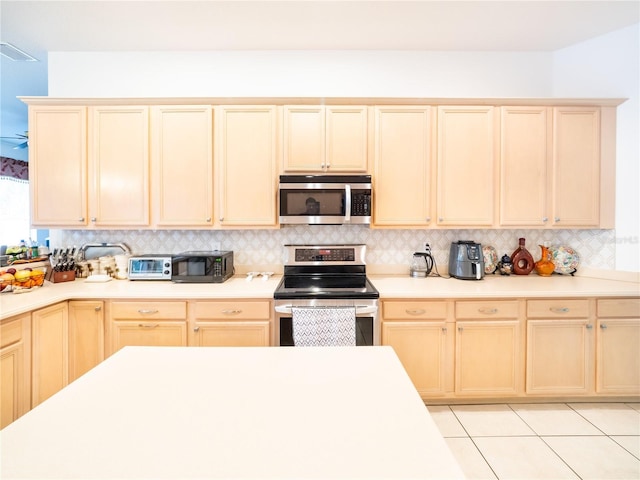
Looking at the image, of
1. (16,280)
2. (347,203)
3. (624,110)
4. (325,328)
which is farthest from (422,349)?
(16,280)

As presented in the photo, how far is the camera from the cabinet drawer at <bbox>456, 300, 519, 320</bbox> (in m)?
2.37

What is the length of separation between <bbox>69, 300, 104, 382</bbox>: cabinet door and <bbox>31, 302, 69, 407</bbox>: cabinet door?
0.04 m

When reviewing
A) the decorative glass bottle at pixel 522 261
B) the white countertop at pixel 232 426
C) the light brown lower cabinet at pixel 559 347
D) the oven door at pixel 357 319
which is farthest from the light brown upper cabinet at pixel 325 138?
the white countertop at pixel 232 426

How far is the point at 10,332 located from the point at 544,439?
11.2 feet

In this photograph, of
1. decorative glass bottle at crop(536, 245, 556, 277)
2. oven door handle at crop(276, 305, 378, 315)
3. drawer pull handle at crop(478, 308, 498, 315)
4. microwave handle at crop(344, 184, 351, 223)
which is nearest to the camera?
oven door handle at crop(276, 305, 378, 315)

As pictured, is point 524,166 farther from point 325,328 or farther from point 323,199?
point 325,328

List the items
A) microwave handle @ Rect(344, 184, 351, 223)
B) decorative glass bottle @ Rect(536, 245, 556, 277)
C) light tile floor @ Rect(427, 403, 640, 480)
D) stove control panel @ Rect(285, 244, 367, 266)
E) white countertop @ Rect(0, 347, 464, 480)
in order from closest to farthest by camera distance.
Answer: white countertop @ Rect(0, 347, 464, 480) < light tile floor @ Rect(427, 403, 640, 480) < microwave handle @ Rect(344, 184, 351, 223) < stove control panel @ Rect(285, 244, 367, 266) < decorative glass bottle @ Rect(536, 245, 556, 277)

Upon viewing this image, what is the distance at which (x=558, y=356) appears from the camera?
7.84ft

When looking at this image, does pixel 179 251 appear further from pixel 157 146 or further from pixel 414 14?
pixel 414 14

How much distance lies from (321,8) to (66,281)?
9.83 ft

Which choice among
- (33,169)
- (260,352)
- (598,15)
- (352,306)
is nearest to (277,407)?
(260,352)

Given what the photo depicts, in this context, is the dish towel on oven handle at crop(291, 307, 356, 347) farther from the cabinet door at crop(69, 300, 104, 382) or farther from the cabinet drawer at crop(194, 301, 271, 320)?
the cabinet door at crop(69, 300, 104, 382)

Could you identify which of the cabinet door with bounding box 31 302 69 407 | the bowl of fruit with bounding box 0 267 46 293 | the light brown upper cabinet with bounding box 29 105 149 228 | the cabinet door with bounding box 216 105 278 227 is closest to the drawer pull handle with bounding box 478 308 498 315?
the cabinet door with bounding box 216 105 278 227

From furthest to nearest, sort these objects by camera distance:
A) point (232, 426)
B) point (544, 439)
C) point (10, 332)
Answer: point (544, 439) < point (10, 332) < point (232, 426)
